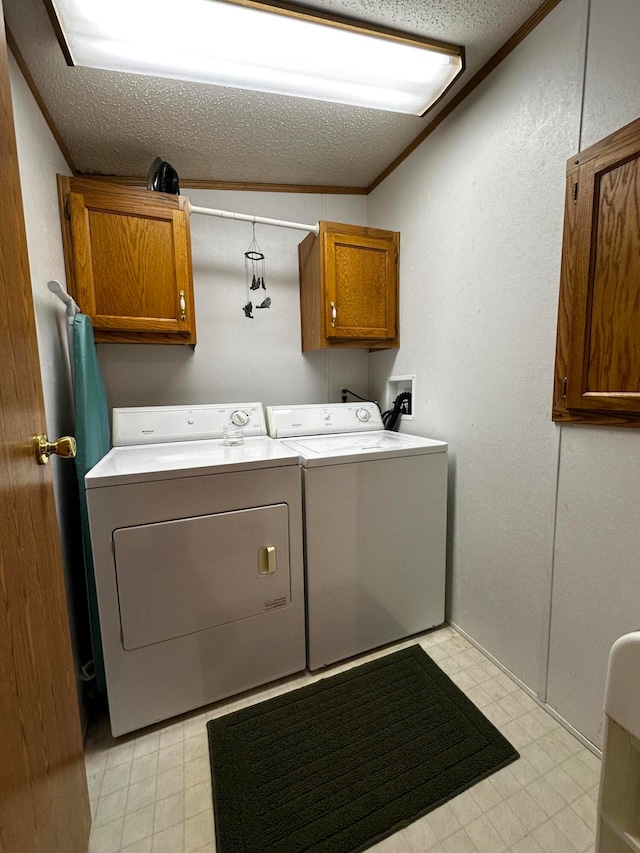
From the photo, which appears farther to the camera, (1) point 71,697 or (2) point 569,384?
(2) point 569,384

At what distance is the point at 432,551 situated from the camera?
72.2 inches

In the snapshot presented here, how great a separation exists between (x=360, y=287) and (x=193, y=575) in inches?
66.8

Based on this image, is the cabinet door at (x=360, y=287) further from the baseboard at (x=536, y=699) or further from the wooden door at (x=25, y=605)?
the baseboard at (x=536, y=699)

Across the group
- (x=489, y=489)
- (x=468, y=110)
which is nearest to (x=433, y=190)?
(x=468, y=110)

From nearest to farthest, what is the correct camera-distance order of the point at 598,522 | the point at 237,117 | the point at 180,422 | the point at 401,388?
the point at 598,522 < the point at 237,117 < the point at 180,422 < the point at 401,388

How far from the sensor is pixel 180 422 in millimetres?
1925

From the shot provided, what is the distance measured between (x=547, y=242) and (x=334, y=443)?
1220 mm

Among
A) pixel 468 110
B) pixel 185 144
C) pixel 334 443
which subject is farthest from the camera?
pixel 334 443

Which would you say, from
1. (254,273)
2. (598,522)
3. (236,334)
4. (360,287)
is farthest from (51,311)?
(598,522)

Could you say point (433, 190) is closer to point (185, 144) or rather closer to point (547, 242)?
point (547, 242)

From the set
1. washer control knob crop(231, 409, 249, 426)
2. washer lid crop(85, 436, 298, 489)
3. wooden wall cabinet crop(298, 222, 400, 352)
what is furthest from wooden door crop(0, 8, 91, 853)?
wooden wall cabinet crop(298, 222, 400, 352)

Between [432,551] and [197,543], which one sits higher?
[197,543]

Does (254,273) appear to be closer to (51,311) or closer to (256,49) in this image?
(256,49)

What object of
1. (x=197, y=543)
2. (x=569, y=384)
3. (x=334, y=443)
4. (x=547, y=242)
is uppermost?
(x=547, y=242)
